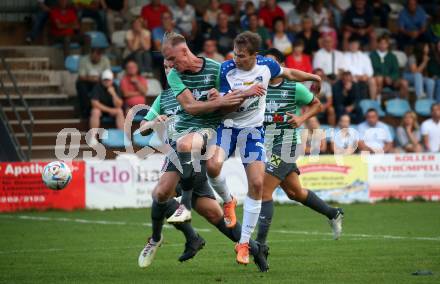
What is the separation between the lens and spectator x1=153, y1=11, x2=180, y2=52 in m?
22.0

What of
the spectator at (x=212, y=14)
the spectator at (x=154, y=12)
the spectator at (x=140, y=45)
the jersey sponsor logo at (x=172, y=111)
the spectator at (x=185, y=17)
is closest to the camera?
the jersey sponsor logo at (x=172, y=111)

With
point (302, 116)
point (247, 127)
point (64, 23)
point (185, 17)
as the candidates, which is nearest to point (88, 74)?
point (64, 23)

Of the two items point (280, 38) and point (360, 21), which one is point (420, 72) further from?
point (280, 38)

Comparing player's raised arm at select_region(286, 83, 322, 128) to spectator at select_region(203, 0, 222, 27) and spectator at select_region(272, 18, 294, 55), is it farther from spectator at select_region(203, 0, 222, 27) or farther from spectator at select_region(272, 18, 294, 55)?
spectator at select_region(203, 0, 222, 27)

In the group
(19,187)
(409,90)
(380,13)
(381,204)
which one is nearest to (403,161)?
(381,204)

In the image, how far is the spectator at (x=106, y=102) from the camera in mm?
20500

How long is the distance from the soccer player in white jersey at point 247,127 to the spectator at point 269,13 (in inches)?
529

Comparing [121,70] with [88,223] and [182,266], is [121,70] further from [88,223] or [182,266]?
[182,266]

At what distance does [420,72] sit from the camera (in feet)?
79.7

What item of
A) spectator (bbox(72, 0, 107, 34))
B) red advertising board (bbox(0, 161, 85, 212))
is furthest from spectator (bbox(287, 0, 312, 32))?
red advertising board (bbox(0, 161, 85, 212))

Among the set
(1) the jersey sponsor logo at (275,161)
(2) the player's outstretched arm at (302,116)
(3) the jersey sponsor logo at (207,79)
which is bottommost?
(1) the jersey sponsor logo at (275,161)

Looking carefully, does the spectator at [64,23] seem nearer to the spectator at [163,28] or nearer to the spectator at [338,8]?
the spectator at [163,28]

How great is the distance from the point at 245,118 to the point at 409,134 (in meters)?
12.4

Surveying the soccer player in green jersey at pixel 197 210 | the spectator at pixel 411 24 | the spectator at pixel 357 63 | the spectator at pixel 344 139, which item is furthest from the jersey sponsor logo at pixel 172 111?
the spectator at pixel 411 24
